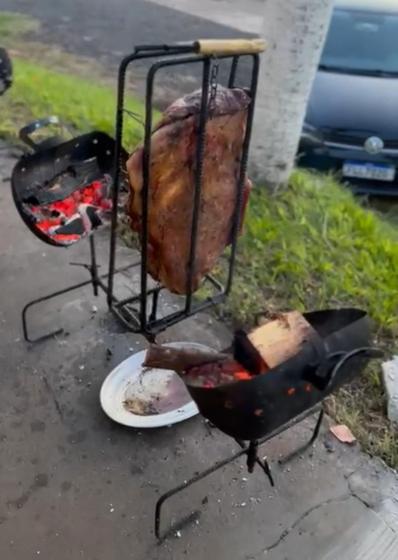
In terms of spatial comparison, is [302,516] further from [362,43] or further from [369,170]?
[362,43]

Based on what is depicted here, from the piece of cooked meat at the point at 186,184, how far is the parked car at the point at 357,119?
9.55 feet

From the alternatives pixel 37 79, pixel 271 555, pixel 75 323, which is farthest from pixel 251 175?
pixel 37 79

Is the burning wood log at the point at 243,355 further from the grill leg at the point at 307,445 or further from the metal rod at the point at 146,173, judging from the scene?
the grill leg at the point at 307,445

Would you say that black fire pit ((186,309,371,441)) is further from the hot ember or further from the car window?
the car window

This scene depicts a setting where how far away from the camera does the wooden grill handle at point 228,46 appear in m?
1.84

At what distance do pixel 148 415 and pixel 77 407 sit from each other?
0.34 metres

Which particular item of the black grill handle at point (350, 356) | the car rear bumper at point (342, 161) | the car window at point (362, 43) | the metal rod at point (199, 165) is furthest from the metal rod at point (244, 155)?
the car window at point (362, 43)

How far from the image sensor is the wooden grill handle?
1.84 m

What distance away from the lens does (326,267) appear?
12.2 feet

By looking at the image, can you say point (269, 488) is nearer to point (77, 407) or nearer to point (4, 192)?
point (77, 407)

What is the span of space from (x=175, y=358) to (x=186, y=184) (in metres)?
0.63

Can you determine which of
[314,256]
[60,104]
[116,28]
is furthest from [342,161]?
[116,28]

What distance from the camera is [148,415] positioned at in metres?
2.63

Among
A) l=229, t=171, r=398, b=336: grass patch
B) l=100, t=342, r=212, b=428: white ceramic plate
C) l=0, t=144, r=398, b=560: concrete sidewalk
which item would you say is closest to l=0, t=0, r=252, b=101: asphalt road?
l=229, t=171, r=398, b=336: grass patch
